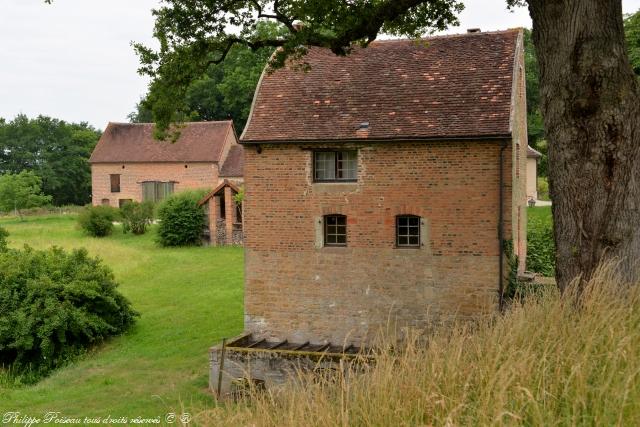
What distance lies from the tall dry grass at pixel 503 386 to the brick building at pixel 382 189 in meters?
11.4

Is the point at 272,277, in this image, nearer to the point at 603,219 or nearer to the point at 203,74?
the point at 203,74

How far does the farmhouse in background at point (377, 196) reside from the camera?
55.6 feet

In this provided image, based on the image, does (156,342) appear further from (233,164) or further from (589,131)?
(233,164)

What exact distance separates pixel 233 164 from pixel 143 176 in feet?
24.5

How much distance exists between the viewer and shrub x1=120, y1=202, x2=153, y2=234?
43.1 meters

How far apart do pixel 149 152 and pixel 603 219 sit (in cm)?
4726

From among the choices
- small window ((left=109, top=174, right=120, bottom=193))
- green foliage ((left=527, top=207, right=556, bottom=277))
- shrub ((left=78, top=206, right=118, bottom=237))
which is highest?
small window ((left=109, top=174, right=120, bottom=193))

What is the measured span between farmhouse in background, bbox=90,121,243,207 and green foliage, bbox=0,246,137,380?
27001 millimetres

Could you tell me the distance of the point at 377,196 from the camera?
17.8 m

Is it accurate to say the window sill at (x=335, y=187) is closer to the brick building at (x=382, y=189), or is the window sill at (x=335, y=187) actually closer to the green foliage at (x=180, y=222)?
the brick building at (x=382, y=189)

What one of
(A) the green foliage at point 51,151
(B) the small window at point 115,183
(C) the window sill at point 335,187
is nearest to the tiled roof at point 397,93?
(C) the window sill at point 335,187

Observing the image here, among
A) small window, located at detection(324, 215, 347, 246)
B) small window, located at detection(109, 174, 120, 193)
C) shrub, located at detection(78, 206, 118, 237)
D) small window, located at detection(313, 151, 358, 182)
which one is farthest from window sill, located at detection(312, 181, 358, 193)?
small window, located at detection(109, 174, 120, 193)

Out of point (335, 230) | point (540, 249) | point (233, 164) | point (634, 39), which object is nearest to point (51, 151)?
point (233, 164)

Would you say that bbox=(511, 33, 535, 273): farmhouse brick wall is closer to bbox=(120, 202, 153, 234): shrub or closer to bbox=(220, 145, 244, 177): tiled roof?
bbox=(120, 202, 153, 234): shrub
